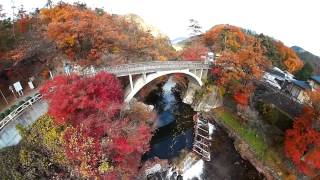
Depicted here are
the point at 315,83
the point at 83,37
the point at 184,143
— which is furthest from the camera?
the point at 315,83

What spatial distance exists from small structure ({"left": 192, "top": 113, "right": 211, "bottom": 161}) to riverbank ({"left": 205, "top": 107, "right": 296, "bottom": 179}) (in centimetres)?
167

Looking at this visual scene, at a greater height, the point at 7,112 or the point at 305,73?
the point at 7,112

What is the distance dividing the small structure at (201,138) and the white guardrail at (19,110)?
1765cm

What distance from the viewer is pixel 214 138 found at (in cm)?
3272

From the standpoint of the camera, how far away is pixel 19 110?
22953 millimetres

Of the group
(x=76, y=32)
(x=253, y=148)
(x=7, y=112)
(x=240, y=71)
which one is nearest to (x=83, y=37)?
(x=76, y=32)

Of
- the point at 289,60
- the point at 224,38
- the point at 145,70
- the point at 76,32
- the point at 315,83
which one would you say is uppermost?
the point at 76,32

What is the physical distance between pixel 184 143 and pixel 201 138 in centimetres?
229

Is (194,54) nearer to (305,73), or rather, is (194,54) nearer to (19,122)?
(305,73)

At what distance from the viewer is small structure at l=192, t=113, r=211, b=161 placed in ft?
98.1

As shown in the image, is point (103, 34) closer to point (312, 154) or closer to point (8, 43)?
point (8, 43)

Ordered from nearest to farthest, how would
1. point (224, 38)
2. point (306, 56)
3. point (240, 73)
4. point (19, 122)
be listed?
point (19, 122) → point (240, 73) → point (224, 38) → point (306, 56)

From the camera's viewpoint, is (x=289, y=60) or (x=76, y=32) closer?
(x=76, y=32)

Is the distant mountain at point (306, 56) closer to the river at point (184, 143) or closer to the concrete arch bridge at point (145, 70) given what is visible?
the concrete arch bridge at point (145, 70)
